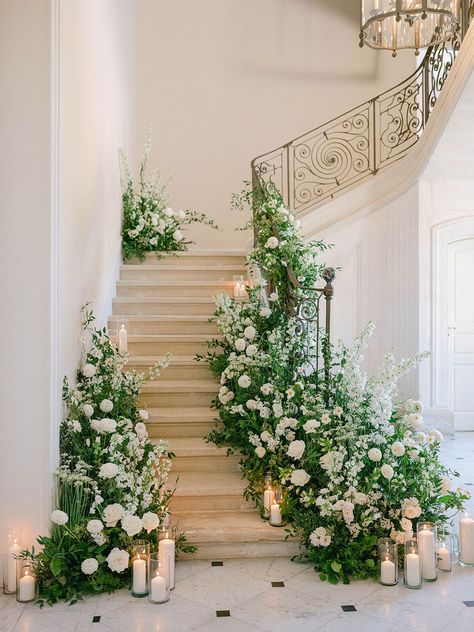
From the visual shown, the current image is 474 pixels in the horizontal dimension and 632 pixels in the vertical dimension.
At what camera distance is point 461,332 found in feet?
27.5

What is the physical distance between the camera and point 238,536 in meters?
4.23

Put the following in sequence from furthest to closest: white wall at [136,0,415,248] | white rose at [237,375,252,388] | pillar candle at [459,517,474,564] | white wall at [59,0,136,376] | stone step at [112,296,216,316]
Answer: white wall at [136,0,415,248]
stone step at [112,296,216,316]
white rose at [237,375,252,388]
white wall at [59,0,136,376]
pillar candle at [459,517,474,564]

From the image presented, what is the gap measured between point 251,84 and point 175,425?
652cm

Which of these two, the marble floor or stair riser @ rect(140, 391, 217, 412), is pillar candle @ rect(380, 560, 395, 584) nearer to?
the marble floor

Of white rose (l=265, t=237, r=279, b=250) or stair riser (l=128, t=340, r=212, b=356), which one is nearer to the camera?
white rose (l=265, t=237, r=279, b=250)

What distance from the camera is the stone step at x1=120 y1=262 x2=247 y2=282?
25.4 feet

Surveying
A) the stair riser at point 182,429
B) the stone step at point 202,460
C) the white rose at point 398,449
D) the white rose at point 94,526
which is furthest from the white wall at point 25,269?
the white rose at point 398,449

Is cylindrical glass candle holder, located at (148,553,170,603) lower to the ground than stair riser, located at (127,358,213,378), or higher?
lower

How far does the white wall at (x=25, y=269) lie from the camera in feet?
→ 12.7

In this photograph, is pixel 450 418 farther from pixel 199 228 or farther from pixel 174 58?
pixel 174 58

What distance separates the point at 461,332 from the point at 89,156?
513 centimetres

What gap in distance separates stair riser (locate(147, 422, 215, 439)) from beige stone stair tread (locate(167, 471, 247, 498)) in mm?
428

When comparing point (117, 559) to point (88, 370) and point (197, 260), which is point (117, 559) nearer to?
point (88, 370)

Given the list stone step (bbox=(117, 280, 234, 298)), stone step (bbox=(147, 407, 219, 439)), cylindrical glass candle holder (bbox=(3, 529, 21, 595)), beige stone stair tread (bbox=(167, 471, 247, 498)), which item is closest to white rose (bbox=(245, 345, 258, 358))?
stone step (bbox=(147, 407, 219, 439))
